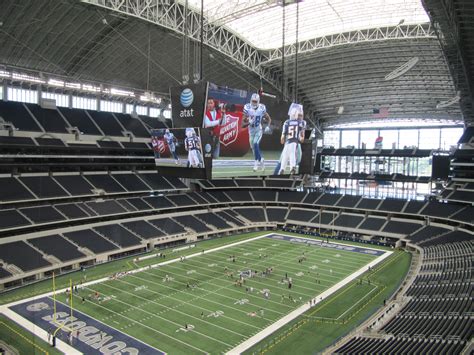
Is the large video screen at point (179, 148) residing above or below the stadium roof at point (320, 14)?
below

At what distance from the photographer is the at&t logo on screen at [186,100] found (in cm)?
2209

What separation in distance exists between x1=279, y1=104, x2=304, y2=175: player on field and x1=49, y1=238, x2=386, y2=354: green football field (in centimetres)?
1021

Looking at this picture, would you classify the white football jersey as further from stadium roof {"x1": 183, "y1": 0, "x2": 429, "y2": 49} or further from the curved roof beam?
the curved roof beam

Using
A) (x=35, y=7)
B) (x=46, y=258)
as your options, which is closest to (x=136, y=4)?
(x=35, y=7)

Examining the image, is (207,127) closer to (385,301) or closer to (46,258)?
(385,301)

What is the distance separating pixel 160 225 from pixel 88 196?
919 centimetres

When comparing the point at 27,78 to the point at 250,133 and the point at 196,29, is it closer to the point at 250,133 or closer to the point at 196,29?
the point at 196,29

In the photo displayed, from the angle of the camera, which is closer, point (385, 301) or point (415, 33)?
point (385, 301)

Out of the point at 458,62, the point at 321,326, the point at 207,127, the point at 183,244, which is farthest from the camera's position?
the point at 183,244

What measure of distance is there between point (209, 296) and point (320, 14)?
34416mm

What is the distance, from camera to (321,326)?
25891 mm

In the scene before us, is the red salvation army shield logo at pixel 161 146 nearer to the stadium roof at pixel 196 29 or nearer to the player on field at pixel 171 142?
the player on field at pixel 171 142

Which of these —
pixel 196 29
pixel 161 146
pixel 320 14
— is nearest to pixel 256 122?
pixel 161 146

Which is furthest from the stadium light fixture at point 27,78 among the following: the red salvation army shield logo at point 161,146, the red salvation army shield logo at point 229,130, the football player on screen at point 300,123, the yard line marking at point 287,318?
the yard line marking at point 287,318
